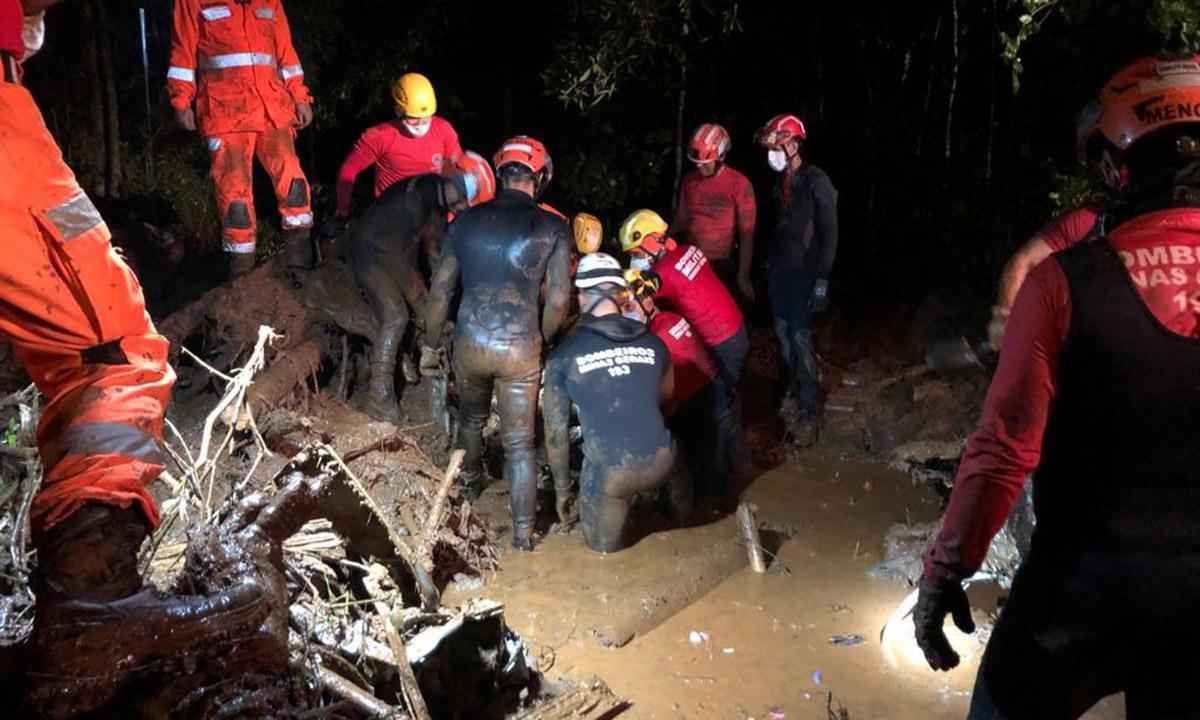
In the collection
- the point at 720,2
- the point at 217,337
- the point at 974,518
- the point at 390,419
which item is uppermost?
the point at 720,2

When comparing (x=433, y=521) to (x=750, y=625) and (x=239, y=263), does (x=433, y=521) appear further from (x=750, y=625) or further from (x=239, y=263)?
(x=239, y=263)

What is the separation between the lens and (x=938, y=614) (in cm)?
234

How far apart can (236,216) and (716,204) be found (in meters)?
3.82

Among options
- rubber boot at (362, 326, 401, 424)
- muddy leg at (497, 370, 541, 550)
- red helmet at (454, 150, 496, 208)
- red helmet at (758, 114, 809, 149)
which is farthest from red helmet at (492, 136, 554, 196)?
red helmet at (758, 114, 809, 149)

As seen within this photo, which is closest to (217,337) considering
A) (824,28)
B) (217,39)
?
(217,39)

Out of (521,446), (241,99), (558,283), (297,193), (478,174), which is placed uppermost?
(241,99)

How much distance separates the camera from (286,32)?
6332 mm

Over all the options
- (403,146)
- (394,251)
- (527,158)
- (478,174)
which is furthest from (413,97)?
(527,158)

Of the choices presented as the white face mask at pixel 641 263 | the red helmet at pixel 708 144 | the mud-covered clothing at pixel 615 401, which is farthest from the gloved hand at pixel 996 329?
the red helmet at pixel 708 144

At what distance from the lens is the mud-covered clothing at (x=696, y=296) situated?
6301 mm

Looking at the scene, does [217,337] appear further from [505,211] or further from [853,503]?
[853,503]

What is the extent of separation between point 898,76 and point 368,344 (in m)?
7.08

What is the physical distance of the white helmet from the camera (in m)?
5.58

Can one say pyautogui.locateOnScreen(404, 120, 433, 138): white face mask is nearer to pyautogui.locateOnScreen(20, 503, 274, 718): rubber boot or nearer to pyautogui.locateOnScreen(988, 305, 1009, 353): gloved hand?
pyautogui.locateOnScreen(988, 305, 1009, 353): gloved hand
